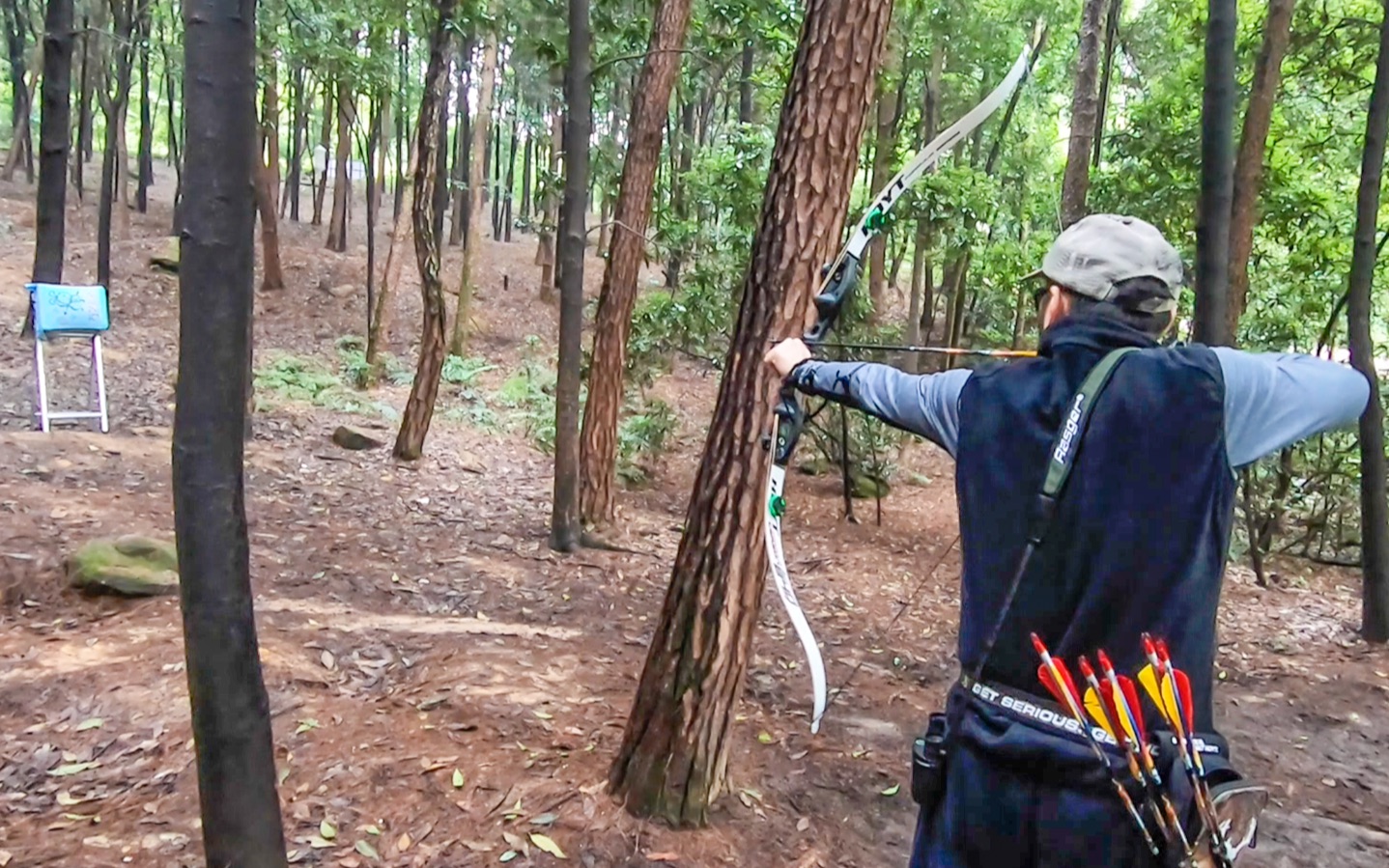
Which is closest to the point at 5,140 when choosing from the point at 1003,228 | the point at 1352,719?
the point at 1003,228

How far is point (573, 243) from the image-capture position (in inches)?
295

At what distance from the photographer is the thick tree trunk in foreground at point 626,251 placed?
8250mm

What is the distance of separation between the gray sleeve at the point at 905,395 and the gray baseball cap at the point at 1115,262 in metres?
0.28

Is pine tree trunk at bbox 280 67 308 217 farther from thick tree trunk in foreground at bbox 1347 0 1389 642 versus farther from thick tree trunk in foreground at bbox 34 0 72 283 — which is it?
thick tree trunk in foreground at bbox 1347 0 1389 642

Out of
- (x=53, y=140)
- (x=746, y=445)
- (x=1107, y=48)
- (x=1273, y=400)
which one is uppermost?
(x=1107, y=48)

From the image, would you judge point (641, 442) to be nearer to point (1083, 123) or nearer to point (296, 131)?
point (1083, 123)

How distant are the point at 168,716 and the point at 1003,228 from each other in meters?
9.16

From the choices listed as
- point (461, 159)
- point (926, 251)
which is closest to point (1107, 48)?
point (926, 251)

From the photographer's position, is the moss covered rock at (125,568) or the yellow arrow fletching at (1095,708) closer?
the yellow arrow fletching at (1095,708)

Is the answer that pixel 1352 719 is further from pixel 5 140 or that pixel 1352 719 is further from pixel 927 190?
pixel 5 140

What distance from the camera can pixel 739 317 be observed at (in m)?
3.65

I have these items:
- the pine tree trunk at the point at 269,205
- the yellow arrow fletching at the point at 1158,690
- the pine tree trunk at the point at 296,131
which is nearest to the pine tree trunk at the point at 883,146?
the yellow arrow fletching at the point at 1158,690

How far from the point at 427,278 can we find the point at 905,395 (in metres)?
9.58

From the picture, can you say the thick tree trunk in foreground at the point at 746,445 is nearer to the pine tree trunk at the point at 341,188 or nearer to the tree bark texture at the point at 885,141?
the tree bark texture at the point at 885,141
